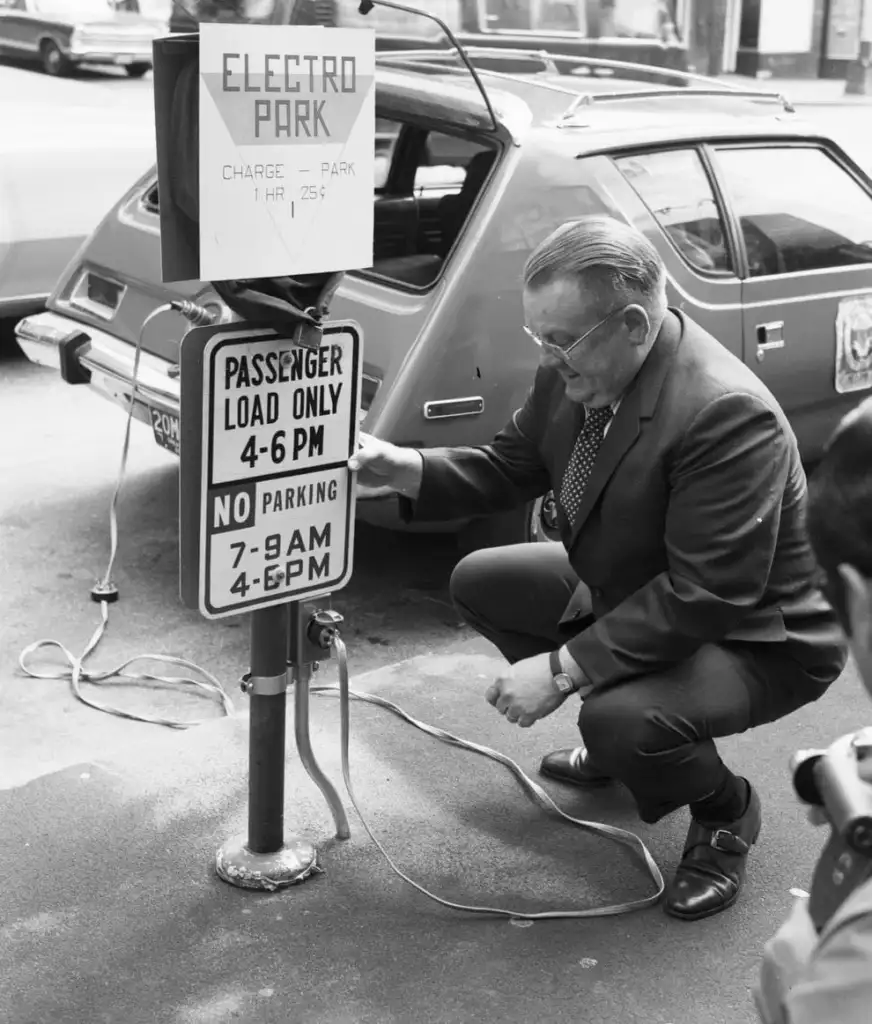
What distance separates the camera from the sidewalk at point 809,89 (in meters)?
26.1

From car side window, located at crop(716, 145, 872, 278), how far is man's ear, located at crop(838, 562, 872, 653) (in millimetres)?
3971

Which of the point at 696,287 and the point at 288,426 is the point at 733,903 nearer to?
the point at 288,426

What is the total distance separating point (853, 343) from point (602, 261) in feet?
9.24

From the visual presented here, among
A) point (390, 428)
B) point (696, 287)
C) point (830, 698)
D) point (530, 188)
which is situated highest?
point (530, 188)

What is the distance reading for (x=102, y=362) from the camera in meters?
5.32

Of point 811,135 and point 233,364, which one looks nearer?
point 233,364

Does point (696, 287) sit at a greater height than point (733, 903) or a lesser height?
greater

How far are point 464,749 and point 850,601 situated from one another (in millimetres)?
2635

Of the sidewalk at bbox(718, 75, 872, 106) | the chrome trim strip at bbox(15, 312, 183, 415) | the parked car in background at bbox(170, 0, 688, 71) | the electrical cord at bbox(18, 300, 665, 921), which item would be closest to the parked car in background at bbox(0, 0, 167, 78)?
the parked car in background at bbox(170, 0, 688, 71)

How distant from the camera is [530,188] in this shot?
4.64 meters

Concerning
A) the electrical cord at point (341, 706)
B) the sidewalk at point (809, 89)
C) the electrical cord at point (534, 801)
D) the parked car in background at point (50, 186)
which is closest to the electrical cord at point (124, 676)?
the electrical cord at point (341, 706)

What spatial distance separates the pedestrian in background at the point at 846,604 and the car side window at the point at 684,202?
3.61 meters

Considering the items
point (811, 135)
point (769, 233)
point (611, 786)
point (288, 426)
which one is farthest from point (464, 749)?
point (811, 135)

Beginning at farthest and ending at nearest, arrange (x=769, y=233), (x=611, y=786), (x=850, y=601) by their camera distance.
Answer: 1. (x=769, y=233)
2. (x=611, y=786)
3. (x=850, y=601)
